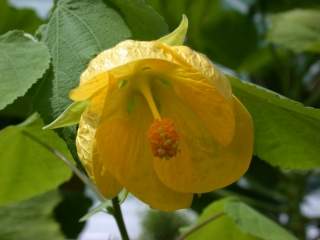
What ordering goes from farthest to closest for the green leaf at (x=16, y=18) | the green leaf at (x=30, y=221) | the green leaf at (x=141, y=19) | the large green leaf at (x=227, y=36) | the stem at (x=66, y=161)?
the large green leaf at (x=227, y=36)
the green leaf at (x=16, y=18)
the green leaf at (x=30, y=221)
the stem at (x=66, y=161)
the green leaf at (x=141, y=19)

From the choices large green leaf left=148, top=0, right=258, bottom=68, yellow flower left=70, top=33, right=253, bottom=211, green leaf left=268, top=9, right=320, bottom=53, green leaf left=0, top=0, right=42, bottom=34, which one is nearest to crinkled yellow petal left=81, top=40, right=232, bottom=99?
yellow flower left=70, top=33, right=253, bottom=211

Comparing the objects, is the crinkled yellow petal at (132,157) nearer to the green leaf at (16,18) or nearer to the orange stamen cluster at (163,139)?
the orange stamen cluster at (163,139)

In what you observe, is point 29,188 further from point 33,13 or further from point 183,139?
point 33,13

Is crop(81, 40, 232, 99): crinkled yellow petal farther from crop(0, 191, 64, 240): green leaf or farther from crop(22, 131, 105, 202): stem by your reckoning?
crop(0, 191, 64, 240): green leaf

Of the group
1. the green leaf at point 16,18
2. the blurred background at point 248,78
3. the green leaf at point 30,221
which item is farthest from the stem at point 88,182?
the blurred background at point 248,78

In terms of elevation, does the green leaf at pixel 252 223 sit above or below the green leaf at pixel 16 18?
below

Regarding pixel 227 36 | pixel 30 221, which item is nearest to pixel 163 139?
pixel 30 221

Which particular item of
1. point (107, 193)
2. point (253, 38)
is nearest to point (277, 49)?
point (253, 38)
